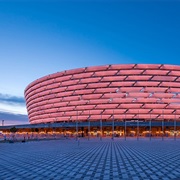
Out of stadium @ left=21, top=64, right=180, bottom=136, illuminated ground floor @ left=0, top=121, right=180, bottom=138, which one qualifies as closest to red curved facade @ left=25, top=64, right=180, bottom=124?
stadium @ left=21, top=64, right=180, bottom=136

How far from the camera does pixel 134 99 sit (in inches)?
2827

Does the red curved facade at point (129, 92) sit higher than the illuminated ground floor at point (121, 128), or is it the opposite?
the red curved facade at point (129, 92)

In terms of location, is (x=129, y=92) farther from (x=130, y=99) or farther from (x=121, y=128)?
(x=121, y=128)

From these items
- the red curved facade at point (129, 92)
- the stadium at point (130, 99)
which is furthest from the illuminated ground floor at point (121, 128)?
the red curved facade at point (129, 92)

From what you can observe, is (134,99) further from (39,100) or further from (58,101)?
(39,100)

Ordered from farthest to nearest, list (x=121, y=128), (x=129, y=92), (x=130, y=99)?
(x=121, y=128) → (x=129, y=92) → (x=130, y=99)

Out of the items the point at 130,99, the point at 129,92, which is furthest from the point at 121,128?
the point at 129,92

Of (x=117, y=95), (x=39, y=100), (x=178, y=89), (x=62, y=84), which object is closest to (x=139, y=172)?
(x=117, y=95)

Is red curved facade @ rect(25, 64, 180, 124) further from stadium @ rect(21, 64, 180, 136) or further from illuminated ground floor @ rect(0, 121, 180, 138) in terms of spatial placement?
illuminated ground floor @ rect(0, 121, 180, 138)

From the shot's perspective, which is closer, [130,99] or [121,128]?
[130,99]

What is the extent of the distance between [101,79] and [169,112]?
69.6 ft

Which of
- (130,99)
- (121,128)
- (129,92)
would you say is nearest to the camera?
(130,99)

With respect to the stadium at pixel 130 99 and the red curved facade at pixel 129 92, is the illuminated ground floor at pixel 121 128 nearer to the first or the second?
the stadium at pixel 130 99

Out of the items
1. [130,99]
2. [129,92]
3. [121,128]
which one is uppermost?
[129,92]
